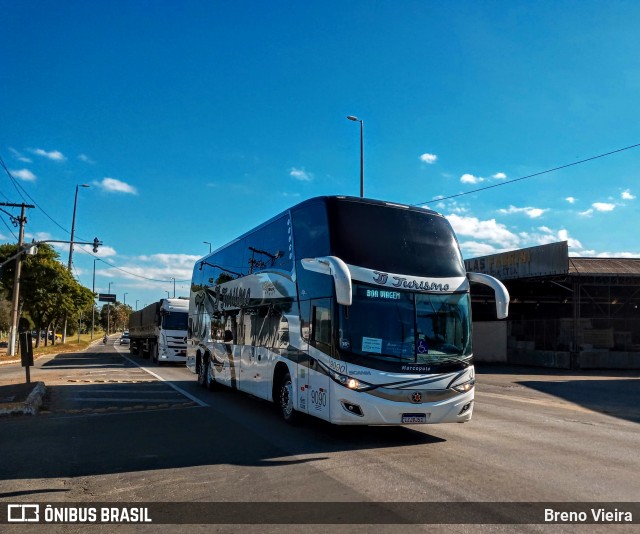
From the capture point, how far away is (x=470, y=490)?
6.15m

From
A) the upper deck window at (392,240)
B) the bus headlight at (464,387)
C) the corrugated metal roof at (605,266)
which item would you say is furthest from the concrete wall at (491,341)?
the bus headlight at (464,387)

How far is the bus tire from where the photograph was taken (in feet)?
33.4

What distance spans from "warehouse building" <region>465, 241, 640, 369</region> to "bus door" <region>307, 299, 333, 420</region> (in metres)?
20.1

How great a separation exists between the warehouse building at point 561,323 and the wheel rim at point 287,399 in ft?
63.7

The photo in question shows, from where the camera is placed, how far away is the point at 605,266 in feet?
92.4

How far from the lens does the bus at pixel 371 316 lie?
8328mm

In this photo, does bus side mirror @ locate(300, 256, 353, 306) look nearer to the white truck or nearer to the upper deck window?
the upper deck window

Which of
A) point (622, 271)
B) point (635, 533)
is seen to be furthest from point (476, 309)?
point (635, 533)

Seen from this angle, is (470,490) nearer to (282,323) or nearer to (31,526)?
(31,526)

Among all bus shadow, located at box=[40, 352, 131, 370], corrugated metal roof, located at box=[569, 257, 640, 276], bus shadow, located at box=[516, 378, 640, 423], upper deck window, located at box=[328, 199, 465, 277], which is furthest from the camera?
bus shadow, located at box=[40, 352, 131, 370]

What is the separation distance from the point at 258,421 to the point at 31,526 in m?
5.88

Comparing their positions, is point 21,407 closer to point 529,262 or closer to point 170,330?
point 170,330

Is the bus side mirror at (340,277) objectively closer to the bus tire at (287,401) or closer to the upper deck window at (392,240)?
the upper deck window at (392,240)

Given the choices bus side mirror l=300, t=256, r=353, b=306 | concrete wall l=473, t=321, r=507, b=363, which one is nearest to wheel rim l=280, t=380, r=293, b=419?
bus side mirror l=300, t=256, r=353, b=306
